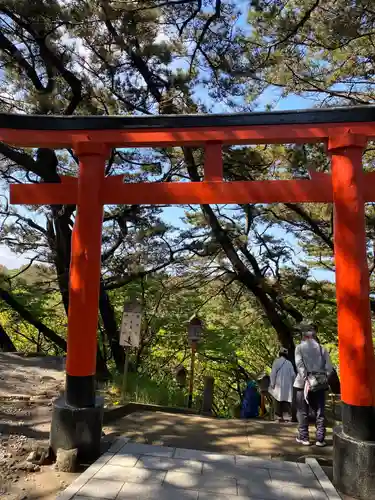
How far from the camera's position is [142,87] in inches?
365

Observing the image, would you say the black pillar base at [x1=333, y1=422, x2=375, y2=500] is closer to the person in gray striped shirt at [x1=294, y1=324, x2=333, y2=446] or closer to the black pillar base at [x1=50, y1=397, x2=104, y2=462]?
the person in gray striped shirt at [x1=294, y1=324, x2=333, y2=446]

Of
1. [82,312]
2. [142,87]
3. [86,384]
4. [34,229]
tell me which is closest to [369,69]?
[142,87]

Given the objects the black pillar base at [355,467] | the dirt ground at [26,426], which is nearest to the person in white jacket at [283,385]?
the black pillar base at [355,467]

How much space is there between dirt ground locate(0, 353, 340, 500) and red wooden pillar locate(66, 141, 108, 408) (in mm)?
774

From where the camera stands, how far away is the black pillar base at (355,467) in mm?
3660

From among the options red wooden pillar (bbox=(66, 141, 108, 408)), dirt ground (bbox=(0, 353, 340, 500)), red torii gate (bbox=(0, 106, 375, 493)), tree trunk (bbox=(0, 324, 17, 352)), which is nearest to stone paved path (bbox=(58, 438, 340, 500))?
dirt ground (bbox=(0, 353, 340, 500))

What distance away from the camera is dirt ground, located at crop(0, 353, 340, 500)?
145 inches

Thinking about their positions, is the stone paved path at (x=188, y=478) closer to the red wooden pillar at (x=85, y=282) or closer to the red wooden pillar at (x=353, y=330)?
the red wooden pillar at (x=353, y=330)

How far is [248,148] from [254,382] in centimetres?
523

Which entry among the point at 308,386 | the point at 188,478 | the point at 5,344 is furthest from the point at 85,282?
the point at 5,344

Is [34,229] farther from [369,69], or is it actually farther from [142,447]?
[369,69]

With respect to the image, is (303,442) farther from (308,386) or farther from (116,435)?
(116,435)

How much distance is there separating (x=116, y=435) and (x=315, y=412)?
8.71 feet

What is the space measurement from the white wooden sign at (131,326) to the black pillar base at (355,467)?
13.5ft
